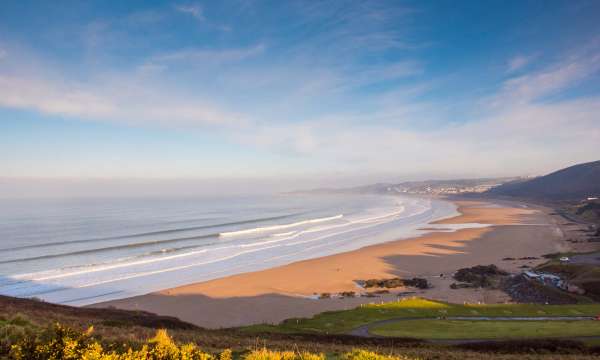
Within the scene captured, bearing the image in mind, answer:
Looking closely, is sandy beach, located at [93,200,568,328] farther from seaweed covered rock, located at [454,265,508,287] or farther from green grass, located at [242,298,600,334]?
green grass, located at [242,298,600,334]

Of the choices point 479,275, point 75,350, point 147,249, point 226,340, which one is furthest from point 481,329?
point 147,249

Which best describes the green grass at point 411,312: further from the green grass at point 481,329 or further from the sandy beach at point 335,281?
the sandy beach at point 335,281

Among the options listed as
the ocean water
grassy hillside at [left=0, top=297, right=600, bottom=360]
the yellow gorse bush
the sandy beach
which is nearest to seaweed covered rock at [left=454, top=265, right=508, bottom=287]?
the sandy beach

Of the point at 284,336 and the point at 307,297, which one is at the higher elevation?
the point at 284,336

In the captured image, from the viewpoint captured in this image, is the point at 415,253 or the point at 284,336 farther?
the point at 415,253

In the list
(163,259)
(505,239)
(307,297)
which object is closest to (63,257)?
(163,259)

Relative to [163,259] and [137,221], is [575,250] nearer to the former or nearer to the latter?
[163,259]

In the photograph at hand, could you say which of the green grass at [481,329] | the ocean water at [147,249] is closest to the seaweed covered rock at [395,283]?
the ocean water at [147,249]

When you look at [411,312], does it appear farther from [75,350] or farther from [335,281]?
[75,350]
